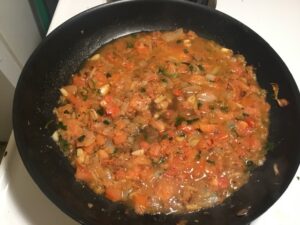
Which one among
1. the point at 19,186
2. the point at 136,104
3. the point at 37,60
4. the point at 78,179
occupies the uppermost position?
the point at 37,60

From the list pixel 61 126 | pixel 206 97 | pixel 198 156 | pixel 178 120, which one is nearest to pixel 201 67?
pixel 206 97

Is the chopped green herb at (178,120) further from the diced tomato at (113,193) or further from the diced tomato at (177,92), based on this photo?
the diced tomato at (113,193)

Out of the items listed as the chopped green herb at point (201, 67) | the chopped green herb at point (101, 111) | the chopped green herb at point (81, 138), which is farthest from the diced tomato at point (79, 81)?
the chopped green herb at point (201, 67)

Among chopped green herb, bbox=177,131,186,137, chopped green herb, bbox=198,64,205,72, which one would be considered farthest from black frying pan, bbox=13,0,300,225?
chopped green herb, bbox=177,131,186,137

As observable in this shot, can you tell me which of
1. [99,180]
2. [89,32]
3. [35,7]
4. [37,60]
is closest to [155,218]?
[99,180]

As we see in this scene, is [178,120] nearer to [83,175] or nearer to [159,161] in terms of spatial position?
[159,161]

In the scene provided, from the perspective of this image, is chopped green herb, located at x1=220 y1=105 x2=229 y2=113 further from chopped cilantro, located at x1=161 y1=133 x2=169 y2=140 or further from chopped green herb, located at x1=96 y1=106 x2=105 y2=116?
chopped green herb, located at x1=96 y1=106 x2=105 y2=116

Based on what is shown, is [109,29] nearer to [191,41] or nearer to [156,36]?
[156,36]
